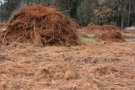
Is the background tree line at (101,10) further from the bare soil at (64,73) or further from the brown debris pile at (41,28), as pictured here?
the bare soil at (64,73)

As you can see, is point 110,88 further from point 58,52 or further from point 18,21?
point 18,21

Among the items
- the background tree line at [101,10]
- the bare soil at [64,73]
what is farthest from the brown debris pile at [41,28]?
the background tree line at [101,10]

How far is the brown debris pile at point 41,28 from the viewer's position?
13.0 m

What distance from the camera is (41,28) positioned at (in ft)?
44.1

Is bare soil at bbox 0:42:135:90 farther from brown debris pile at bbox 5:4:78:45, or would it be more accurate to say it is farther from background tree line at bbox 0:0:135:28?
background tree line at bbox 0:0:135:28

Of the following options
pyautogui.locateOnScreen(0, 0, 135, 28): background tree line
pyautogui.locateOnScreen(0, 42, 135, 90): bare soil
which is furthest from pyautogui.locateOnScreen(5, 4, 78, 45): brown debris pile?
pyautogui.locateOnScreen(0, 0, 135, 28): background tree line

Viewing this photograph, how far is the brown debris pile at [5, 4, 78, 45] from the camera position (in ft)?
42.8

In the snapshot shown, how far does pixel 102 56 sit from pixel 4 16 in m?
40.9

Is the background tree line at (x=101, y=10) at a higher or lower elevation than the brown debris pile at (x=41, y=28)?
lower

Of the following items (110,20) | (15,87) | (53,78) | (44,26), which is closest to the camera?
(15,87)

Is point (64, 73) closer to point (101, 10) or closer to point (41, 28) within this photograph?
point (41, 28)

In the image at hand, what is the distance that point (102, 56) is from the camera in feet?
32.7

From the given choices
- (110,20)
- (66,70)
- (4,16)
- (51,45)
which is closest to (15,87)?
(66,70)

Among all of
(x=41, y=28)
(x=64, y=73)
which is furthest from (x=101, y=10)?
(x=64, y=73)
